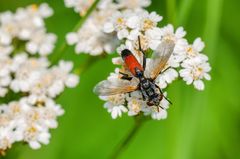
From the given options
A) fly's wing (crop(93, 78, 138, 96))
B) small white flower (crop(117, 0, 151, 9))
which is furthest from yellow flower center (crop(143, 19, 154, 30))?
small white flower (crop(117, 0, 151, 9))

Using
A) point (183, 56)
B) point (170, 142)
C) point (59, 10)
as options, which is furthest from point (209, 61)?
point (59, 10)

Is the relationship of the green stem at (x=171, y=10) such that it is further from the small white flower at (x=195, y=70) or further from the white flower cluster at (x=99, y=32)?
the white flower cluster at (x=99, y=32)

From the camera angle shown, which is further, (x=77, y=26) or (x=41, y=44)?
(x=41, y=44)

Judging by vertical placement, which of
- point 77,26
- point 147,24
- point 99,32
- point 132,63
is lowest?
point 132,63

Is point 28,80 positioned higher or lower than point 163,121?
lower

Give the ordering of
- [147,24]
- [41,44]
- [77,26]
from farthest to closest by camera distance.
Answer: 1. [41,44]
2. [77,26]
3. [147,24]

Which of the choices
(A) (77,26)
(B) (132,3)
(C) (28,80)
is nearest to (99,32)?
(B) (132,3)

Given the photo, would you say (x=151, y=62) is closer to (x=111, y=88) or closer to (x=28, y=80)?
(x=111, y=88)
